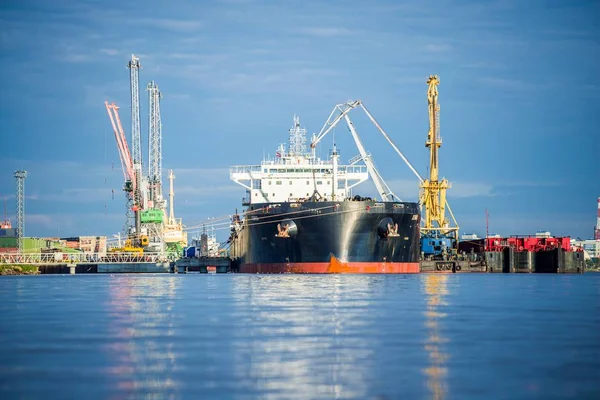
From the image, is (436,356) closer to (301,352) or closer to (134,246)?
(301,352)

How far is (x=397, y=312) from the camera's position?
2492 centimetres

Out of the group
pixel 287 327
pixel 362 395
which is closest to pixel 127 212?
pixel 287 327

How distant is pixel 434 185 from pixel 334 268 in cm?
3403

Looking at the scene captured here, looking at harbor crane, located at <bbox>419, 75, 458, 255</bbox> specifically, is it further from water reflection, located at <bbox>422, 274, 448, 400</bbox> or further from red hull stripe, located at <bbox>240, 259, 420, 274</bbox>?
water reflection, located at <bbox>422, 274, 448, 400</bbox>

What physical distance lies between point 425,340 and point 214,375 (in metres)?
5.72

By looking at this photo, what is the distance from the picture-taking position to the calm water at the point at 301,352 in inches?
476

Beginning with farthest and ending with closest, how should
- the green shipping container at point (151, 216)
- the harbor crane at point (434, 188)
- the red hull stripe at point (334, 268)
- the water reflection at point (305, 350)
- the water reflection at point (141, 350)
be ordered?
the green shipping container at point (151, 216) < the harbor crane at point (434, 188) < the red hull stripe at point (334, 268) < the water reflection at point (141, 350) < the water reflection at point (305, 350)

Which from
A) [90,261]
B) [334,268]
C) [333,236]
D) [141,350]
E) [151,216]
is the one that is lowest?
[90,261]

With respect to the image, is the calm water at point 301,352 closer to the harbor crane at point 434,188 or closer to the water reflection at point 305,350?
the water reflection at point 305,350

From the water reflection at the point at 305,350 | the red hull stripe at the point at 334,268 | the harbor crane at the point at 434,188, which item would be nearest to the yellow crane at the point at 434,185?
the harbor crane at the point at 434,188

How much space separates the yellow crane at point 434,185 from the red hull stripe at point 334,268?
84.7 ft

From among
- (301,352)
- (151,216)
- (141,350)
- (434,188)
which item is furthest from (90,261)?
(301,352)

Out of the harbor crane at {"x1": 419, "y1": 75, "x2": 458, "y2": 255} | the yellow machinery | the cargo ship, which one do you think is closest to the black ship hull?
the cargo ship

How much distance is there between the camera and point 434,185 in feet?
295
